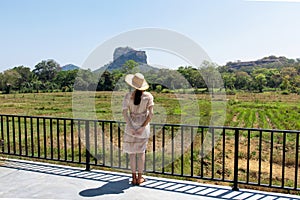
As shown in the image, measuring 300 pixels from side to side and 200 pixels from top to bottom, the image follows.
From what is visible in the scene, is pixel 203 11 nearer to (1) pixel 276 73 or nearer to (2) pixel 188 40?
(2) pixel 188 40

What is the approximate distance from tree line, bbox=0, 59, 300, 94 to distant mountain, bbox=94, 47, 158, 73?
0.06 meters

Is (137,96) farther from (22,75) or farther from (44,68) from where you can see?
(44,68)

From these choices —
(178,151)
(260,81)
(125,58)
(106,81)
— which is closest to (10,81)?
(260,81)

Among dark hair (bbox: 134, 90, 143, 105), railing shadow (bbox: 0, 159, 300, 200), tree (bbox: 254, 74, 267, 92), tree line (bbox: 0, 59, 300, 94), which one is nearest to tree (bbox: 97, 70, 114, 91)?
tree line (bbox: 0, 59, 300, 94)

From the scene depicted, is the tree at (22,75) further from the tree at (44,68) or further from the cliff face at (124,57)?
the cliff face at (124,57)

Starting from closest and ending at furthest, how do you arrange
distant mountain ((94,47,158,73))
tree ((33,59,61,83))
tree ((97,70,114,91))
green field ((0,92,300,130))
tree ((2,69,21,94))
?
1. distant mountain ((94,47,158,73))
2. tree ((97,70,114,91))
3. green field ((0,92,300,130))
4. tree ((2,69,21,94))
5. tree ((33,59,61,83))

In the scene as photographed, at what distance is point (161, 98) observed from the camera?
4.61 meters

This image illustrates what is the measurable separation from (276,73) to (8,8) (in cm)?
4266

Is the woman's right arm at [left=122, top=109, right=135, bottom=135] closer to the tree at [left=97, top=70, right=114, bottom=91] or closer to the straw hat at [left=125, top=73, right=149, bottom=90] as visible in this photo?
the straw hat at [left=125, top=73, right=149, bottom=90]

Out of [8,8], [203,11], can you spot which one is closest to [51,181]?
[203,11]

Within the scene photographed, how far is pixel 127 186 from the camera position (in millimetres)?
2764

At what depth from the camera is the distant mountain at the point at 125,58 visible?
3715 mm

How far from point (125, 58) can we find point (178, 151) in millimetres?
3222

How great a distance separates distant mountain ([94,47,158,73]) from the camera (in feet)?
12.2
